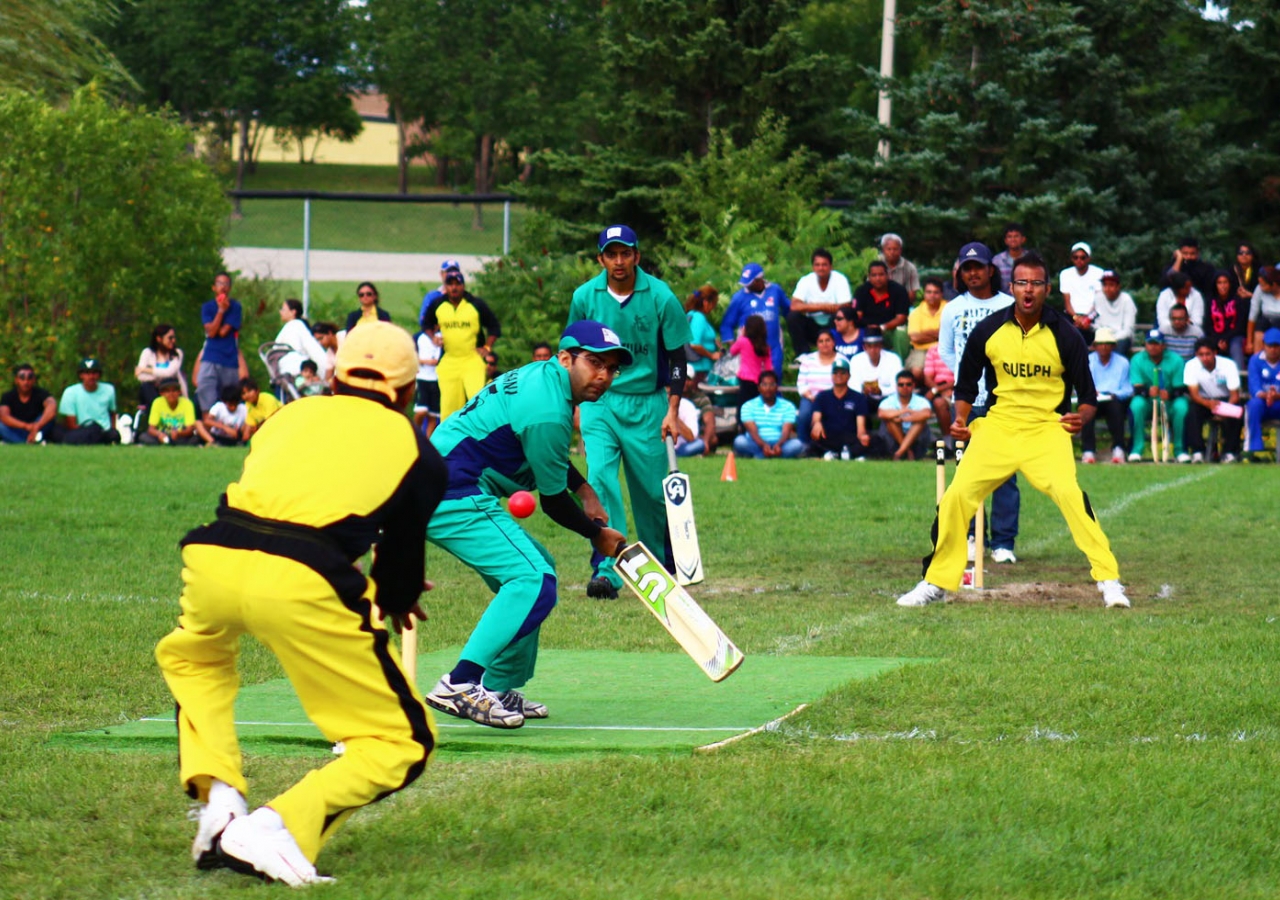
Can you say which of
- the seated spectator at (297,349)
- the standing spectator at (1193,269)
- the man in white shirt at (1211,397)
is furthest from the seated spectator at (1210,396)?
the seated spectator at (297,349)

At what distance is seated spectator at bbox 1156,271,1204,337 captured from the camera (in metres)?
21.1

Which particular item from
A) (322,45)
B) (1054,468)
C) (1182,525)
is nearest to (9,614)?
(1054,468)

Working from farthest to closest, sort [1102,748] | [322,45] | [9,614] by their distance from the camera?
[322,45] < [9,614] < [1102,748]

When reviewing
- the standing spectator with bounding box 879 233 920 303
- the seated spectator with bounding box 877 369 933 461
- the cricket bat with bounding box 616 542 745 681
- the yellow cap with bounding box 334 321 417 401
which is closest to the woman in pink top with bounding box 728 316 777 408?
the seated spectator with bounding box 877 369 933 461

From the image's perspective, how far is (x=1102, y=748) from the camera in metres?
6.64

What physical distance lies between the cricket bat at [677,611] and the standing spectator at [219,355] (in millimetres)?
17526

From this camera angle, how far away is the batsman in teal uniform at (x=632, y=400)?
10984 millimetres

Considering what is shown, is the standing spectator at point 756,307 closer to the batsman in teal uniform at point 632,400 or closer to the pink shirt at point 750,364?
the pink shirt at point 750,364

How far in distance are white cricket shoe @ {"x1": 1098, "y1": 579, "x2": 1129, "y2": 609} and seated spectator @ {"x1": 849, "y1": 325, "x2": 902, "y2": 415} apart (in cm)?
1051

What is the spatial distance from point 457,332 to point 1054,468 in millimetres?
11196

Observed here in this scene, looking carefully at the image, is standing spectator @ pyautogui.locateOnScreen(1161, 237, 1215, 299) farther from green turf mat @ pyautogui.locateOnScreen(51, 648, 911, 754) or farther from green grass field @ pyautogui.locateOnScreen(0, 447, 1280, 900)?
green turf mat @ pyautogui.locateOnScreen(51, 648, 911, 754)

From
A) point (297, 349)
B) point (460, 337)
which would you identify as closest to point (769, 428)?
point (460, 337)

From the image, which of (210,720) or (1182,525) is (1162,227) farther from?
(210,720)

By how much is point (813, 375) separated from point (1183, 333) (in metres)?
4.59
